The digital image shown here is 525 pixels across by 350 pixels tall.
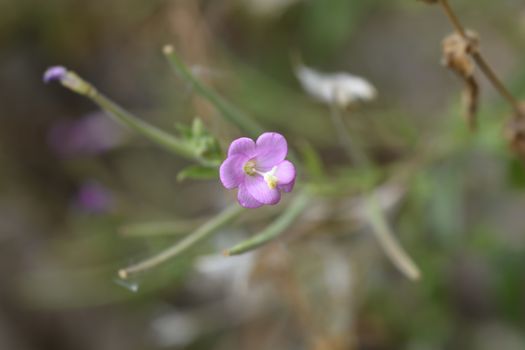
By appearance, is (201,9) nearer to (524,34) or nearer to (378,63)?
(378,63)

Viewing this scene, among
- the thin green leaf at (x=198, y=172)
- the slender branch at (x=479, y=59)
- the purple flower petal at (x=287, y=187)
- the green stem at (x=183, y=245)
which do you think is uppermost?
the thin green leaf at (x=198, y=172)

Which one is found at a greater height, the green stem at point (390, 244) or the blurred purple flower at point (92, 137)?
the blurred purple flower at point (92, 137)

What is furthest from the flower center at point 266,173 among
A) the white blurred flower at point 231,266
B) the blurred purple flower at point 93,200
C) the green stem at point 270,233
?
the blurred purple flower at point 93,200

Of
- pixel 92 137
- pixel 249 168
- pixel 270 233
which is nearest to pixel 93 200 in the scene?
pixel 92 137

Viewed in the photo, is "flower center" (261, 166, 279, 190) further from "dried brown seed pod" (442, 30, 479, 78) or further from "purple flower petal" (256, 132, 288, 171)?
"dried brown seed pod" (442, 30, 479, 78)

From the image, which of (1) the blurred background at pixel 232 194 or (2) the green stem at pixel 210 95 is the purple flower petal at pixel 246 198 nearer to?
(2) the green stem at pixel 210 95

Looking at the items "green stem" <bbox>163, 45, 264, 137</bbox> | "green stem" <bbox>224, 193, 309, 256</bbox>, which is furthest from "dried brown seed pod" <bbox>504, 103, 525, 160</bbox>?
"green stem" <bbox>163, 45, 264, 137</bbox>
